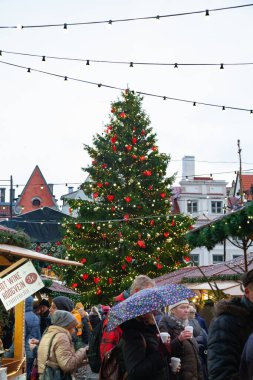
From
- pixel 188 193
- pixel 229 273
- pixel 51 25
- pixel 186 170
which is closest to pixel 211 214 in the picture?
pixel 188 193

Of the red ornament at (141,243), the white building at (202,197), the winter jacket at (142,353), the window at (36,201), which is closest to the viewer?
the winter jacket at (142,353)

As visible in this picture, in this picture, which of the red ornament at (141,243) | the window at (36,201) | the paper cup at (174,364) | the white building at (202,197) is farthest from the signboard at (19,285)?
the window at (36,201)

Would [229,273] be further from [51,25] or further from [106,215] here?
[106,215]

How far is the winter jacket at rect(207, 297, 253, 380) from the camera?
4781 mm

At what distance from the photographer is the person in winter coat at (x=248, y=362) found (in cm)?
369

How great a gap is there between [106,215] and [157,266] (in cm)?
373

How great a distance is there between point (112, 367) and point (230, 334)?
1.32 meters

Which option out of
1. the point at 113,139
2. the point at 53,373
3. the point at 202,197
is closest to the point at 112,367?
the point at 53,373

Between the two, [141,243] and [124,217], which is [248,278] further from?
[124,217]

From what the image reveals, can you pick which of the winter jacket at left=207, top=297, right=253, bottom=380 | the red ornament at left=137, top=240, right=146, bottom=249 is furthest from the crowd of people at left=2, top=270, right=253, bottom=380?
the red ornament at left=137, top=240, right=146, bottom=249

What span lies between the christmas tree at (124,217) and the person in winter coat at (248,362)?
27.4m

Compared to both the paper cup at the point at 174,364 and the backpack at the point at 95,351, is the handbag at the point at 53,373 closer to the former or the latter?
the backpack at the point at 95,351

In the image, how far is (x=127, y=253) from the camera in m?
32.7

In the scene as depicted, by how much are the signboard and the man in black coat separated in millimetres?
4229
